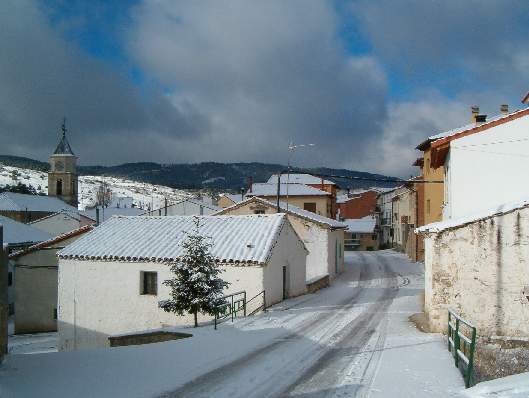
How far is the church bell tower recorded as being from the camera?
91.5 metres

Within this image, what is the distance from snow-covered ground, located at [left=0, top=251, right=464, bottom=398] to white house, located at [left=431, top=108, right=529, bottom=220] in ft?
19.6

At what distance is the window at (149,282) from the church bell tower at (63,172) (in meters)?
75.0

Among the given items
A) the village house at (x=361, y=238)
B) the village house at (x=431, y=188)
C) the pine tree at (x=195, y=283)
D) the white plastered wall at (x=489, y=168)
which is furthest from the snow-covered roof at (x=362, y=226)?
the pine tree at (x=195, y=283)

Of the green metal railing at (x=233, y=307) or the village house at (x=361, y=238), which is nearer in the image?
the green metal railing at (x=233, y=307)

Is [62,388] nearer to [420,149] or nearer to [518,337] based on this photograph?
[518,337]

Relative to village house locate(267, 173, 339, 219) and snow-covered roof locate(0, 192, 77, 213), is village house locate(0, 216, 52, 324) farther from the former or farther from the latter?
snow-covered roof locate(0, 192, 77, 213)

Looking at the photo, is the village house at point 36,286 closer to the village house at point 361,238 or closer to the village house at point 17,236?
the village house at point 17,236

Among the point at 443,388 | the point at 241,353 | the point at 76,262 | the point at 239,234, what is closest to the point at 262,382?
the point at 241,353

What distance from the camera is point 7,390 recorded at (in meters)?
8.20

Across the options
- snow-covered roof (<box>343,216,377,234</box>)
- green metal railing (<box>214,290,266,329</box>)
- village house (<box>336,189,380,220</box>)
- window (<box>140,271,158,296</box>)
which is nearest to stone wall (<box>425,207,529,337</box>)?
green metal railing (<box>214,290,266,329</box>)

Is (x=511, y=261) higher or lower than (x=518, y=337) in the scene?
higher

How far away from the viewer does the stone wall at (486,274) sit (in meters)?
14.2

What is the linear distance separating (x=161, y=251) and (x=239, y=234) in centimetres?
393

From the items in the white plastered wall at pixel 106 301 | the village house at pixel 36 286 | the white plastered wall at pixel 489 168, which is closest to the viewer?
the white plastered wall at pixel 489 168
